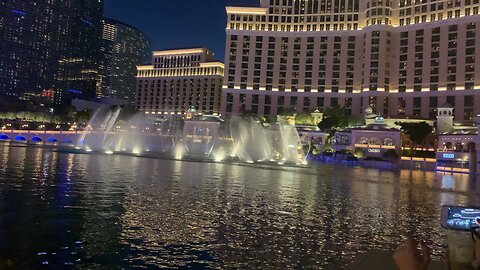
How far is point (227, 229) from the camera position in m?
14.8

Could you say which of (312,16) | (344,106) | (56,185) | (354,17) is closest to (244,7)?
(312,16)

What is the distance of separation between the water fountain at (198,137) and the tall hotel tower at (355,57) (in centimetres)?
2063

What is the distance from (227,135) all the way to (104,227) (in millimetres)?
110323

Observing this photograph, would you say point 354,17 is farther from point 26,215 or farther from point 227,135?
point 26,215

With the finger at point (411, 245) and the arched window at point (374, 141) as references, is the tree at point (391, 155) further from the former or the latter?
the finger at point (411, 245)

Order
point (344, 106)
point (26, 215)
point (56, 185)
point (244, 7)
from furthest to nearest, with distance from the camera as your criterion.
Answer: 1. point (244, 7)
2. point (344, 106)
3. point (56, 185)
4. point (26, 215)

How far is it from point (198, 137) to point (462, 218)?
123857 millimetres

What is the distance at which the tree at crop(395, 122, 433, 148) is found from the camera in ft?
345

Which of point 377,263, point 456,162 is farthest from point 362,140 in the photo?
point 377,263

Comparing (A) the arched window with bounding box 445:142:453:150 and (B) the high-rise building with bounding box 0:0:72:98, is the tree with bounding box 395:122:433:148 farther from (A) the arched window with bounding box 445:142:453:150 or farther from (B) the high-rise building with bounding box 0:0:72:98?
(B) the high-rise building with bounding box 0:0:72:98

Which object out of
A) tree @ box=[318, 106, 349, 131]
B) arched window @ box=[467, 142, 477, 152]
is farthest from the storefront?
tree @ box=[318, 106, 349, 131]

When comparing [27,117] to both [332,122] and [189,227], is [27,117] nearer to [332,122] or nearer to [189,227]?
[332,122]

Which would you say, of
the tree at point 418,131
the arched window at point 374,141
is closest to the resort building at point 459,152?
the tree at point 418,131

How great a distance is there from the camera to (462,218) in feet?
21.6
